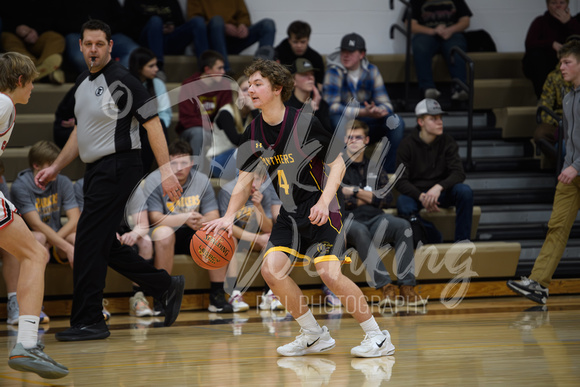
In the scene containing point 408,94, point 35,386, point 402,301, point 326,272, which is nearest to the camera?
point 35,386

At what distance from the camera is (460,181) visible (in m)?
6.65

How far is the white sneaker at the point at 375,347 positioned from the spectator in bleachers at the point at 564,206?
7.59 ft

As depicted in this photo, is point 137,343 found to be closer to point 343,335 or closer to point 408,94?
point 343,335

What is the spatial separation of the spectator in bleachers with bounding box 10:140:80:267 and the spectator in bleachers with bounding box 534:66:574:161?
4770 mm

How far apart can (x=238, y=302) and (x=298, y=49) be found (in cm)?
306

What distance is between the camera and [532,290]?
5.92 metres

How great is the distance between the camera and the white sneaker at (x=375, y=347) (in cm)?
394

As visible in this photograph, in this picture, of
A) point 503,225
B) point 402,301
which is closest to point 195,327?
point 402,301

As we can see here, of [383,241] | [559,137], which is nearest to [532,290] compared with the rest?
[383,241]

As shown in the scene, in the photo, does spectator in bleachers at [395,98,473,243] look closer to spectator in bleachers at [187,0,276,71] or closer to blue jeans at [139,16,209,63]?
spectator in bleachers at [187,0,276,71]

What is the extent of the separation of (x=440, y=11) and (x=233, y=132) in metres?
3.41

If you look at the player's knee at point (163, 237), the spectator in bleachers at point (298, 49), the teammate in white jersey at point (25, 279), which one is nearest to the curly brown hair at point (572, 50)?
the spectator in bleachers at point (298, 49)

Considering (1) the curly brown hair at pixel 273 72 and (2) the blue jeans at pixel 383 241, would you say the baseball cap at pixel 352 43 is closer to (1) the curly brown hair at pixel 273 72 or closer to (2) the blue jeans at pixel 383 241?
(2) the blue jeans at pixel 383 241

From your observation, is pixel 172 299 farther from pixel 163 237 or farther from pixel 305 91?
pixel 305 91
